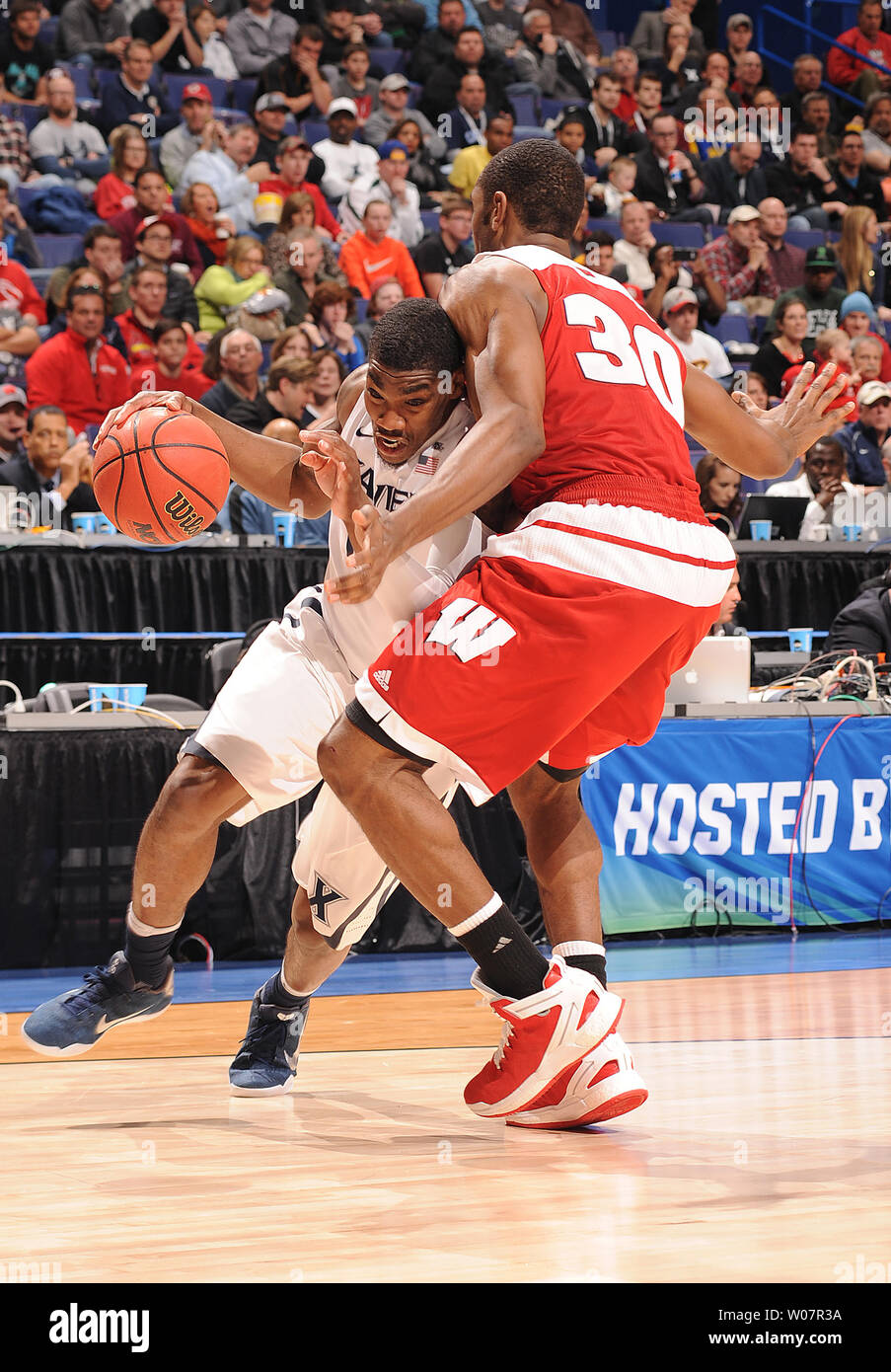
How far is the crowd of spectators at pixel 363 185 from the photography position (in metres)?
9.20

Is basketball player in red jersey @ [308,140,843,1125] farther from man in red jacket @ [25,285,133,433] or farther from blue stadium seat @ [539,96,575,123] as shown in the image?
blue stadium seat @ [539,96,575,123]

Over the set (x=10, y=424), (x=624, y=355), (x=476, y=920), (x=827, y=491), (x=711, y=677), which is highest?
(x=624, y=355)

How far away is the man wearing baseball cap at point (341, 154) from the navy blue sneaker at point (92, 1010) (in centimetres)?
909

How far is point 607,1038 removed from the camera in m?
2.88

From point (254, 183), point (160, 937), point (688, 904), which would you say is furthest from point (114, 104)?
point (160, 937)

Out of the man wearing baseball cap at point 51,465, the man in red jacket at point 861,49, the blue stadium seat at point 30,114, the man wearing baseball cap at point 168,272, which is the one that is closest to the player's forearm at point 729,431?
the man wearing baseball cap at point 51,465

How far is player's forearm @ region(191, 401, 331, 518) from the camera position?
10.8 feet

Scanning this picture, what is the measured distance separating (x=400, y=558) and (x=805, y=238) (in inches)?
430

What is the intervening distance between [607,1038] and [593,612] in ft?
2.39

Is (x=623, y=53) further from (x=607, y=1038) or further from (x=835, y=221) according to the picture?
(x=607, y=1038)

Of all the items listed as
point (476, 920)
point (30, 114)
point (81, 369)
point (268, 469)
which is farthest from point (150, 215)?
point (476, 920)

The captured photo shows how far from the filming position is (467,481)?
2.67 meters

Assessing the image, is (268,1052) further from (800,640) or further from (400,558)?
(800,640)

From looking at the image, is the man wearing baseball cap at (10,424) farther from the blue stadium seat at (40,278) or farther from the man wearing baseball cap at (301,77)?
the man wearing baseball cap at (301,77)
